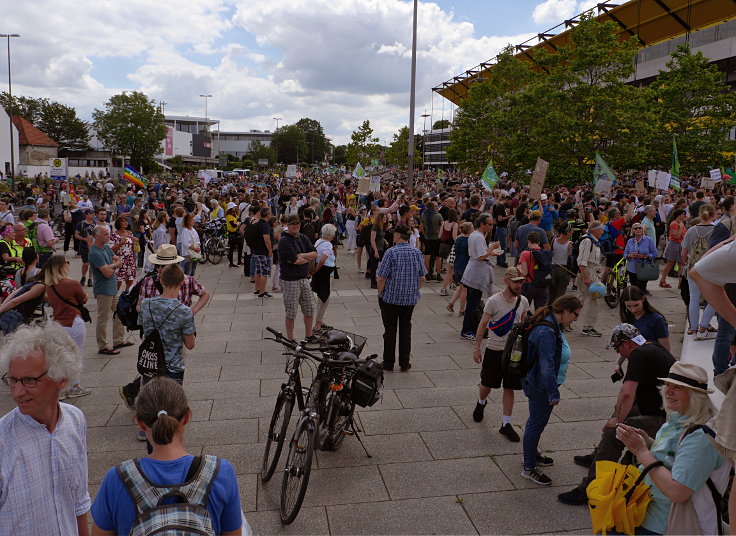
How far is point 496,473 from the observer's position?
16.7 feet

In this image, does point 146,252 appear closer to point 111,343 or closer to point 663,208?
point 111,343

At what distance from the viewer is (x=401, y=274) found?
7398mm

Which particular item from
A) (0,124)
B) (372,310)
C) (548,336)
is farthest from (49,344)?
(0,124)

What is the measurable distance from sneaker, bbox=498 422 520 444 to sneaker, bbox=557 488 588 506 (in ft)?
3.51

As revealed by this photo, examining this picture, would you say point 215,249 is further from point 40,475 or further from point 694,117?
point 694,117

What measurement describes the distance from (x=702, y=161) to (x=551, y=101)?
889 cm

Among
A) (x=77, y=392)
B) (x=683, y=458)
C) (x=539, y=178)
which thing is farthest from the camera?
(x=539, y=178)

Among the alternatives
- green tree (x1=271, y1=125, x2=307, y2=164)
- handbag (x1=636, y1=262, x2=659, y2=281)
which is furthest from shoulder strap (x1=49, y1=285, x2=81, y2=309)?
green tree (x1=271, y1=125, x2=307, y2=164)

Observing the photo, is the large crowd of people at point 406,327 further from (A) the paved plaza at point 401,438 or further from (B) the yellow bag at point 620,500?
(A) the paved plaza at point 401,438

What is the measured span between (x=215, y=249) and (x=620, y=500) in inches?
596

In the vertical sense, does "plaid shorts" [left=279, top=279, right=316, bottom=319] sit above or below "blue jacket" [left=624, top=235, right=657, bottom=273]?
below

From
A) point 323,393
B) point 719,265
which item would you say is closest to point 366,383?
point 323,393

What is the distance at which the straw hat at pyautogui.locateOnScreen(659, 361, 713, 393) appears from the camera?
306 centimetres

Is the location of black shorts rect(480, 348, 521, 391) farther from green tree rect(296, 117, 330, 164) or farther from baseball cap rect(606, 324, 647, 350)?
green tree rect(296, 117, 330, 164)
